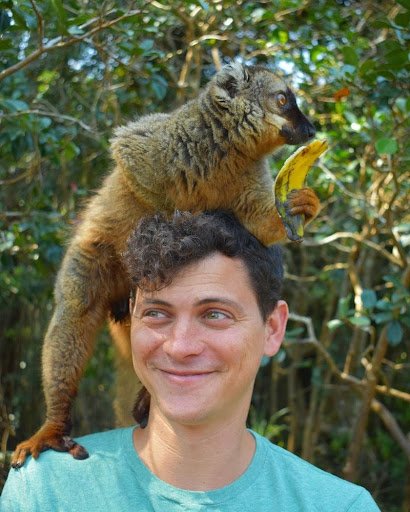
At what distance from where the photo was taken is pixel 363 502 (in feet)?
9.06

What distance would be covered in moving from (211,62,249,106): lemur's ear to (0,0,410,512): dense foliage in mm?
600

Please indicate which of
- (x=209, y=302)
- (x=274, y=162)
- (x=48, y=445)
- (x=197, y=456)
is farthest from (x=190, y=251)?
(x=274, y=162)

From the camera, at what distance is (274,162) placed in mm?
5910

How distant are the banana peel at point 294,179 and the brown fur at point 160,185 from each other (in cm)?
16

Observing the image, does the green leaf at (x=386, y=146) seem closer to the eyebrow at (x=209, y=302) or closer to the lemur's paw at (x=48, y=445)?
the eyebrow at (x=209, y=302)

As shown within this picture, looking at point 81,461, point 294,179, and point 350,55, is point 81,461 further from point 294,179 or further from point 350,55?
point 350,55

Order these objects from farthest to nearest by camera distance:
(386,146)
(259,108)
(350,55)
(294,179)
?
(350,55)
(386,146)
(259,108)
(294,179)

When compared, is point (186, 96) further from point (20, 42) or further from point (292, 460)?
point (292, 460)

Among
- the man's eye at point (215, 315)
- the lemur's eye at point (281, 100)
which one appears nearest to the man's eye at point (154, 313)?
the man's eye at point (215, 315)

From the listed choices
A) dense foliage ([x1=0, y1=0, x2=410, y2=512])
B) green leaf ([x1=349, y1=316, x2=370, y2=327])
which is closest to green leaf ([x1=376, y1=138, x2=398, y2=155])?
dense foliage ([x1=0, y1=0, x2=410, y2=512])

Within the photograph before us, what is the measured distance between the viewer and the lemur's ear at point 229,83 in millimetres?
3883

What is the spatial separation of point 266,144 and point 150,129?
663 millimetres

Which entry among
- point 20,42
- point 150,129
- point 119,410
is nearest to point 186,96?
point 20,42

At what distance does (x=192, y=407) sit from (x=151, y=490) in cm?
40
